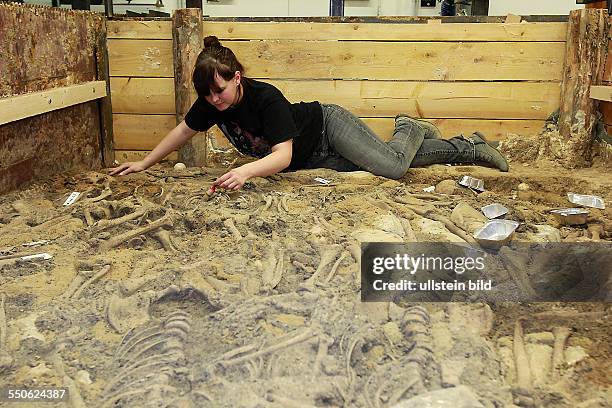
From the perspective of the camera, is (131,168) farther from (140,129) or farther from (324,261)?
(324,261)

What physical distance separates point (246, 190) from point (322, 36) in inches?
58.7

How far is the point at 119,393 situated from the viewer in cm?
147

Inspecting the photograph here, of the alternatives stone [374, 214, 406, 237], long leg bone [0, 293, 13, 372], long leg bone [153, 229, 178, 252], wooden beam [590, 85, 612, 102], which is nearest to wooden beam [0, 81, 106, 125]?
long leg bone [153, 229, 178, 252]

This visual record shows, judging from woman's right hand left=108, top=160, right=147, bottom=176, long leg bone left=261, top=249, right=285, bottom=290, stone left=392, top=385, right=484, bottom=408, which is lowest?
stone left=392, top=385, right=484, bottom=408

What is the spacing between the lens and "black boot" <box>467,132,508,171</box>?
3.80 m

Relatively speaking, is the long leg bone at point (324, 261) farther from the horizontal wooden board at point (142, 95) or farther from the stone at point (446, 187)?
the horizontal wooden board at point (142, 95)

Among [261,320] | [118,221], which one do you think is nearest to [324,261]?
[261,320]

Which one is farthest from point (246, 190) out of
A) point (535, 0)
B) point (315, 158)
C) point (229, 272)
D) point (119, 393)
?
point (535, 0)

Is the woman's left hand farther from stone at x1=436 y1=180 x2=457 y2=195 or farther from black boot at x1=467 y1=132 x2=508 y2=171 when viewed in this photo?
black boot at x1=467 y1=132 x2=508 y2=171

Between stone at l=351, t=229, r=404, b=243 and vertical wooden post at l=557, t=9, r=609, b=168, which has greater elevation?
vertical wooden post at l=557, t=9, r=609, b=168

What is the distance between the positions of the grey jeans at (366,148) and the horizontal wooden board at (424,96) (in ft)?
1.18

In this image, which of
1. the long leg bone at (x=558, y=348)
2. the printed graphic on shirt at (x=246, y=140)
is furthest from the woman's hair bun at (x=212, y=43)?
the long leg bone at (x=558, y=348)

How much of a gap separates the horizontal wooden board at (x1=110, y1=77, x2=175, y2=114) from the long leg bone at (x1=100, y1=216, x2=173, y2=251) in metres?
1.77

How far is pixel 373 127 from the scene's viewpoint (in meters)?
4.18
